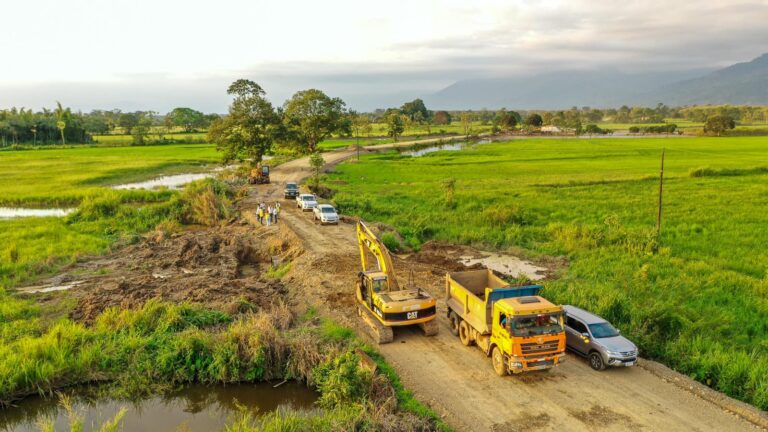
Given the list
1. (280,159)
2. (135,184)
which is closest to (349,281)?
(135,184)

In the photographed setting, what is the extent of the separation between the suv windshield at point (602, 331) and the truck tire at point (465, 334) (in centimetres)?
374

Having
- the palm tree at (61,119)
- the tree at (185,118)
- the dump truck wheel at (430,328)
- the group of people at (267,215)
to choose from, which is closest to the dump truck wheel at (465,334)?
the dump truck wheel at (430,328)

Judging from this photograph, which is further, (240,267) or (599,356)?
(240,267)

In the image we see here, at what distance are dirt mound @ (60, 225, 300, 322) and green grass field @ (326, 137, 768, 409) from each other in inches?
368

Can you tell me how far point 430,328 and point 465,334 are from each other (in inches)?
50.5

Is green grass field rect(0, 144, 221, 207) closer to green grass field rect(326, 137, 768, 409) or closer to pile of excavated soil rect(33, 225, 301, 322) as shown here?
pile of excavated soil rect(33, 225, 301, 322)

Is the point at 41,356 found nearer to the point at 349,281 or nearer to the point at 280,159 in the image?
the point at 349,281

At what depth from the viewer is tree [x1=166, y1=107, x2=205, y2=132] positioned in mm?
157375

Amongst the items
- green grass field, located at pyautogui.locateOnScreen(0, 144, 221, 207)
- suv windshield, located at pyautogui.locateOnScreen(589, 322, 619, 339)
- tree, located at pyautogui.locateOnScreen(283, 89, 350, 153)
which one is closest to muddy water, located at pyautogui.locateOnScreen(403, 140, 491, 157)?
tree, located at pyautogui.locateOnScreen(283, 89, 350, 153)

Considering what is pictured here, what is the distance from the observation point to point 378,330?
16859mm

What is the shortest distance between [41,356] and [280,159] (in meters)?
68.4

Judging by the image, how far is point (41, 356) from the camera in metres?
15.3

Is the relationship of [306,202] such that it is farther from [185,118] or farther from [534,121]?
[534,121]

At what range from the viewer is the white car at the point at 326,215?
34050mm
